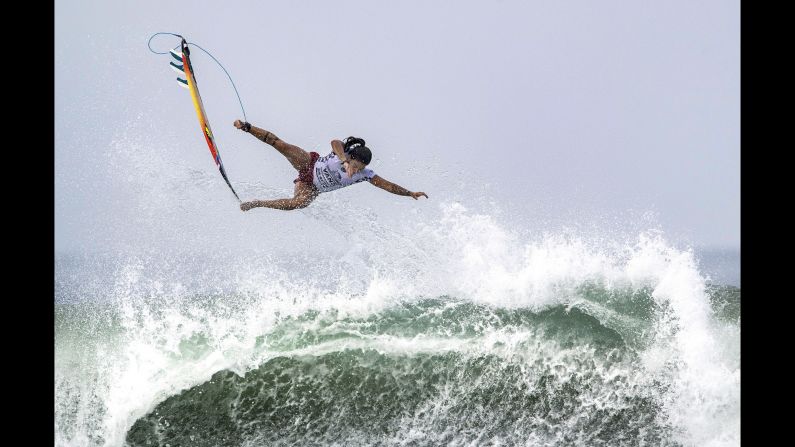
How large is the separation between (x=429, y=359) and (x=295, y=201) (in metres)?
2.45

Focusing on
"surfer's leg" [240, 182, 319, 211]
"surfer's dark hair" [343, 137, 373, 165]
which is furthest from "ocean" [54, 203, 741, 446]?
"surfer's dark hair" [343, 137, 373, 165]

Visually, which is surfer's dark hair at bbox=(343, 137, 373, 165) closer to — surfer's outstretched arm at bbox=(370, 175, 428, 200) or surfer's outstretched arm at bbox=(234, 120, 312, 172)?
surfer's outstretched arm at bbox=(370, 175, 428, 200)

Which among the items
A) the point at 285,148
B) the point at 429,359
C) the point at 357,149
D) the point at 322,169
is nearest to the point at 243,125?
the point at 285,148

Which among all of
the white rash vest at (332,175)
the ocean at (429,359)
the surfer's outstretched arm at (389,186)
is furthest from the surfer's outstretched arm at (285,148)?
the ocean at (429,359)

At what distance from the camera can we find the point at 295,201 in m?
7.46

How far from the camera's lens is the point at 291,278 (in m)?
8.60

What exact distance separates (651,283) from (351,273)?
410 centimetres

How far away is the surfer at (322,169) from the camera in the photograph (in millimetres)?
6742

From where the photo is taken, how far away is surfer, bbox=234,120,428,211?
6.74 metres

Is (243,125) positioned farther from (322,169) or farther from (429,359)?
(429,359)

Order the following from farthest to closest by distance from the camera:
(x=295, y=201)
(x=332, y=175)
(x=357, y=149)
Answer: (x=295, y=201), (x=332, y=175), (x=357, y=149)

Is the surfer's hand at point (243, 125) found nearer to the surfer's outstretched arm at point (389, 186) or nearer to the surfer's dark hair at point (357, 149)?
the surfer's dark hair at point (357, 149)
